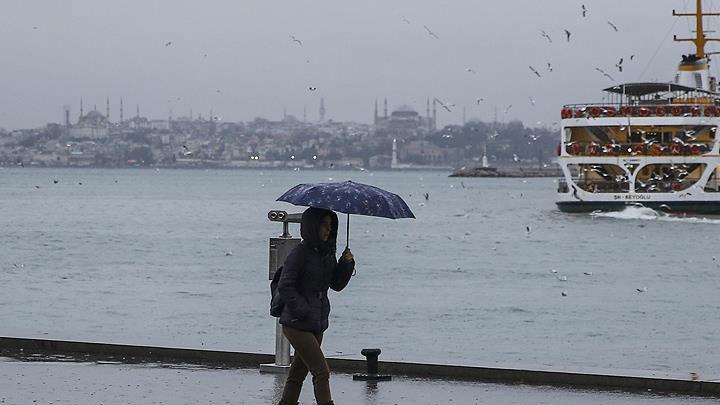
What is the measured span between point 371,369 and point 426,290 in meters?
26.3

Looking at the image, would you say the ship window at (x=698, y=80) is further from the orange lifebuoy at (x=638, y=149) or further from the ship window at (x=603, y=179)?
the orange lifebuoy at (x=638, y=149)

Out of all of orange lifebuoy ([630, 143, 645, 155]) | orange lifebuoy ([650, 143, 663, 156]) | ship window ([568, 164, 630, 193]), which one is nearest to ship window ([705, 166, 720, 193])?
orange lifebuoy ([650, 143, 663, 156])

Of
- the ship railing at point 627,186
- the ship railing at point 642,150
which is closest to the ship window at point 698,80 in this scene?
the ship railing at point 627,186

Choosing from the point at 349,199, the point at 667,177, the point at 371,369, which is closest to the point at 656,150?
the point at 667,177

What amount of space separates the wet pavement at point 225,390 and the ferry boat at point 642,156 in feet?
187

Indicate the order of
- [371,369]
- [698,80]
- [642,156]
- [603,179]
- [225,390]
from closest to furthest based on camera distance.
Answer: [225,390] → [371,369] → [642,156] → [603,179] → [698,80]

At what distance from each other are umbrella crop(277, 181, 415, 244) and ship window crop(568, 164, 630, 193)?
198ft

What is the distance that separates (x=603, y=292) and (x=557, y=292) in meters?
1.22

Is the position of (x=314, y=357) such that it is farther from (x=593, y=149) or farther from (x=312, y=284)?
(x=593, y=149)

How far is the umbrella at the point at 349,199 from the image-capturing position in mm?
10383

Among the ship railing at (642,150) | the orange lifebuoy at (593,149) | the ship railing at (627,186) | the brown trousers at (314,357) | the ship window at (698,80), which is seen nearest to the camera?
the brown trousers at (314,357)

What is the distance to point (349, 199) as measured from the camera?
10.5 meters

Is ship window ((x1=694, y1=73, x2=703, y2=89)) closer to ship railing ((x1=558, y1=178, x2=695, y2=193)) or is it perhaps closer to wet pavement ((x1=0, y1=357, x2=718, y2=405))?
ship railing ((x1=558, y1=178, x2=695, y2=193))

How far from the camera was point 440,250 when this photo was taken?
5878cm
